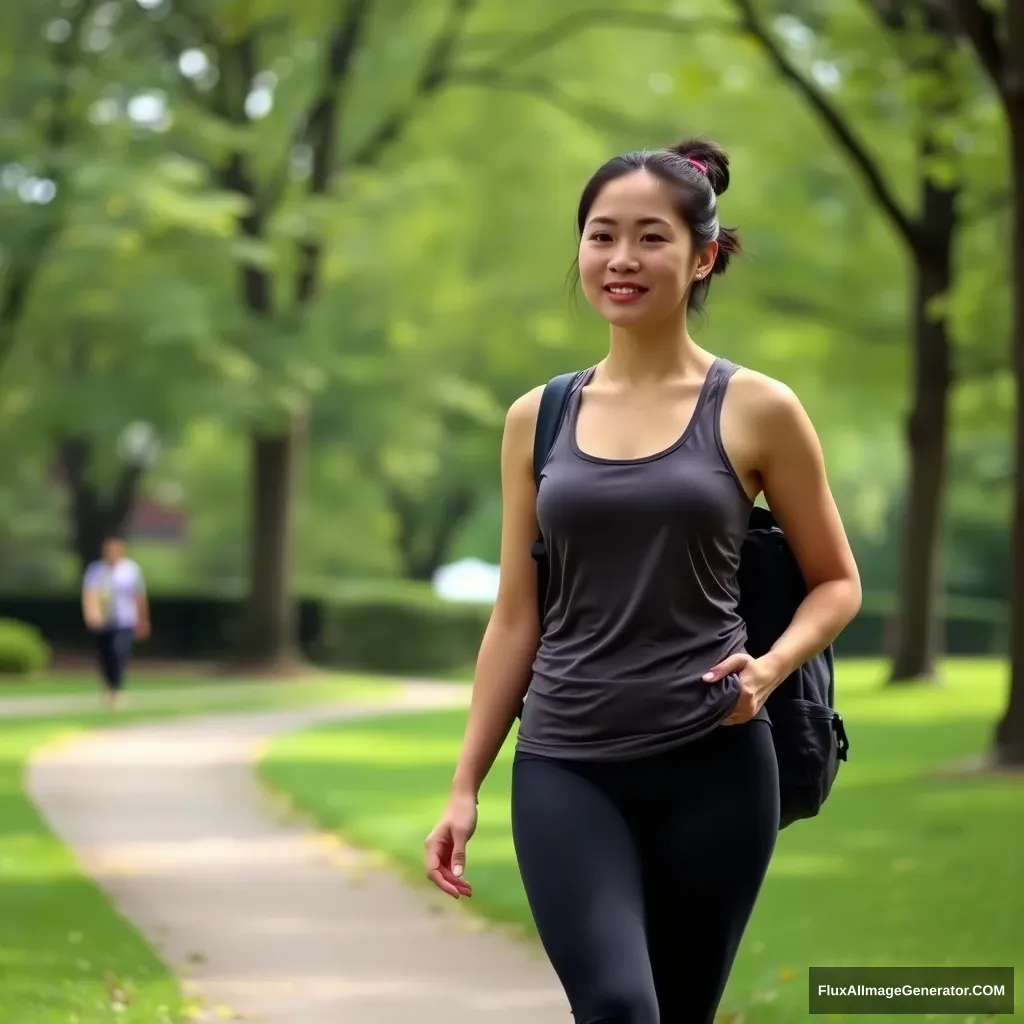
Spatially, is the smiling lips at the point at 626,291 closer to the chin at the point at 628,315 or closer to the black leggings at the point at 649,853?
the chin at the point at 628,315

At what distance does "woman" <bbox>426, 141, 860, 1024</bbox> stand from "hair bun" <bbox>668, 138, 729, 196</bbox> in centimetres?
3

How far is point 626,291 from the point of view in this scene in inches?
137

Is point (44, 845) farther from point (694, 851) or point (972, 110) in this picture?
point (972, 110)

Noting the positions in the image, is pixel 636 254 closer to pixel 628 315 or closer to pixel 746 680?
pixel 628 315

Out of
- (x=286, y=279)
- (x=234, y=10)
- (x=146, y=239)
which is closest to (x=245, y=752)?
(x=234, y=10)

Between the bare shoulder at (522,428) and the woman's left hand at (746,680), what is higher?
the bare shoulder at (522,428)

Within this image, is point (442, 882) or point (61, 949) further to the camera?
point (61, 949)

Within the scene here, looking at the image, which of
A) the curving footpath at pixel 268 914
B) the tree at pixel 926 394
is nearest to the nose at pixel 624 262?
the curving footpath at pixel 268 914

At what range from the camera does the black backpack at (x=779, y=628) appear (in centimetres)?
355

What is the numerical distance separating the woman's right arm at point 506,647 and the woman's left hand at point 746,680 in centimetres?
40

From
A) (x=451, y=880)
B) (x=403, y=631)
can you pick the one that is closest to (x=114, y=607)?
(x=403, y=631)

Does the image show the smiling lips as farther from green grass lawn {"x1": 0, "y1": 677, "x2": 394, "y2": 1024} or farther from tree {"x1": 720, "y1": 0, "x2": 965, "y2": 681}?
tree {"x1": 720, "y1": 0, "x2": 965, "y2": 681}

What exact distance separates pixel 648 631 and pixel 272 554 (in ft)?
89.6

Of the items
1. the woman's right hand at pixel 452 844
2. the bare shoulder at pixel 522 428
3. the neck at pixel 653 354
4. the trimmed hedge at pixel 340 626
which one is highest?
the neck at pixel 653 354
